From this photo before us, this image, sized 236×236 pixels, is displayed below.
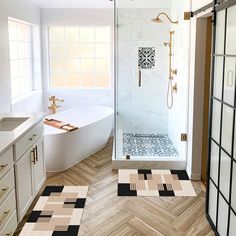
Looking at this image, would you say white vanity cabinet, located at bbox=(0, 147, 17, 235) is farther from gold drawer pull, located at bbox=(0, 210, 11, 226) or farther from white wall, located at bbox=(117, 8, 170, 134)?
white wall, located at bbox=(117, 8, 170, 134)

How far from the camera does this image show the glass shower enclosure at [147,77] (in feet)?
17.4

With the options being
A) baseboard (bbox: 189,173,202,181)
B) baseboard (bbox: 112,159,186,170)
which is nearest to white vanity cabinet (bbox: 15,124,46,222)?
baseboard (bbox: 112,159,186,170)

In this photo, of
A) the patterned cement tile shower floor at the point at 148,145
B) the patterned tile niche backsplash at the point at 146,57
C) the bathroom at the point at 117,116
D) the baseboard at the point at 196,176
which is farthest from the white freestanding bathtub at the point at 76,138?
the baseboard at the point at 196,176

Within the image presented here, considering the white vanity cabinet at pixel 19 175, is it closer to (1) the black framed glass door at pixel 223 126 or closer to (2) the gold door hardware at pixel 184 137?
Answer: (1) the black framed glass door at pixel 223 126

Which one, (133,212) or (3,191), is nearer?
(3,191)

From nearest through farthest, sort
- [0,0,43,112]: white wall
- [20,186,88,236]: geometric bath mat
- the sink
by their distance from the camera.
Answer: [20,186,88,236]: geometric bath mat
the sink
[0,0,43,112]: white wall

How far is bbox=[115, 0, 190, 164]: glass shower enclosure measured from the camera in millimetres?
5301

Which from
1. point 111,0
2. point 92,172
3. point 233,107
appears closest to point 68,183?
point 92,172

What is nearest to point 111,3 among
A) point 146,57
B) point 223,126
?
point 146,57

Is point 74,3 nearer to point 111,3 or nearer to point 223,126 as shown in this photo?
point 111,3

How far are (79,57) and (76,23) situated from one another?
618mm

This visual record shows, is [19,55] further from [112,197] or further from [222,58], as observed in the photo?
[222,58]

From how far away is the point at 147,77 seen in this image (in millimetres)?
5770

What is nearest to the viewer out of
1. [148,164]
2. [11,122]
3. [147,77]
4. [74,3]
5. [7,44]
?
[11,122]
